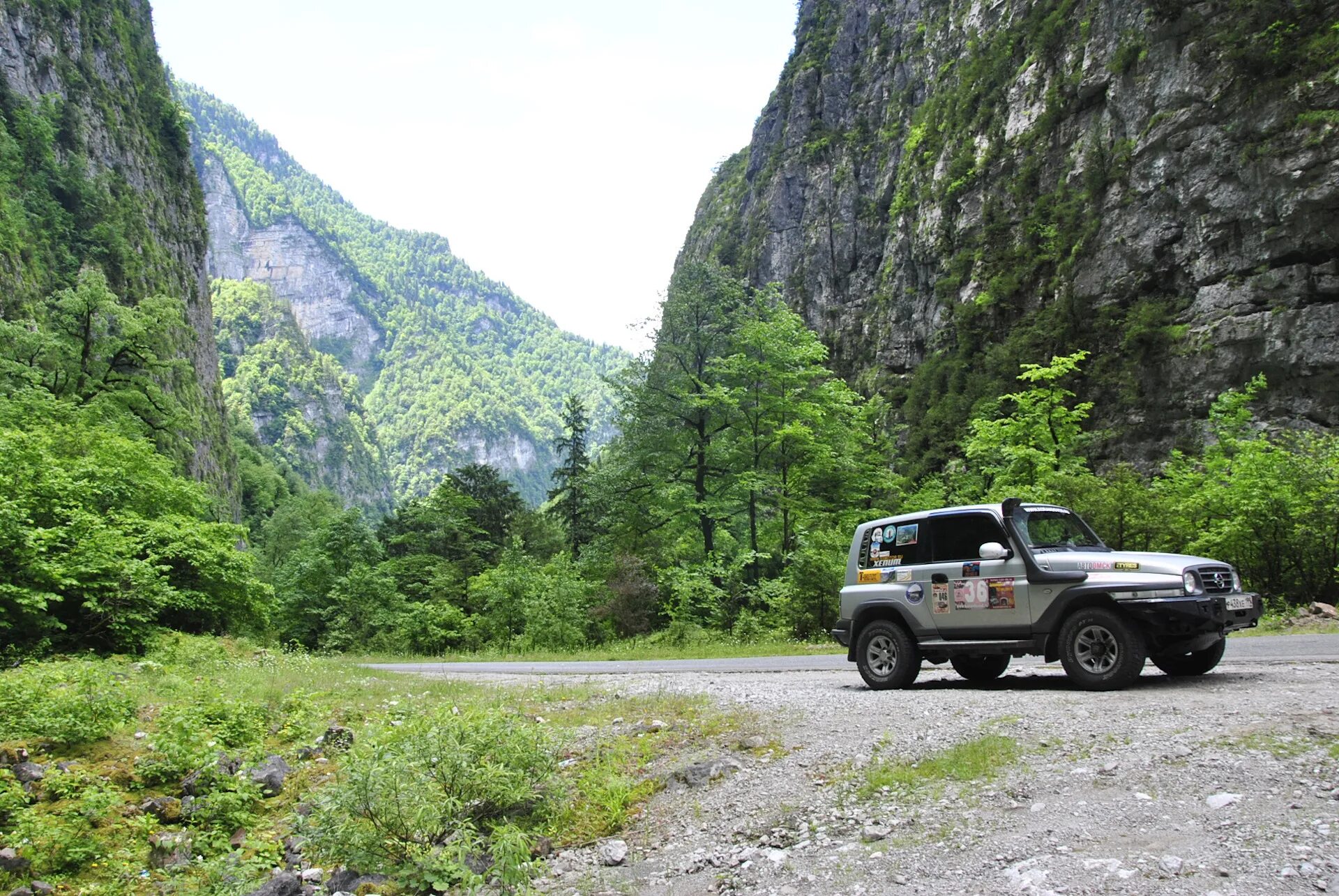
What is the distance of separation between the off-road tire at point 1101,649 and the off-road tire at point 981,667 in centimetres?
175

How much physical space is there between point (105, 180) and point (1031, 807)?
75873 mm

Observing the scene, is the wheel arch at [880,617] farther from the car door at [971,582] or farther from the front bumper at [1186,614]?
the front bumper at [1186,614]

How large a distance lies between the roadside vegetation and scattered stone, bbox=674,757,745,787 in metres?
0.29

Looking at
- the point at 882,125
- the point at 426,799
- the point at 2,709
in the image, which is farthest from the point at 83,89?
the point at 426,799

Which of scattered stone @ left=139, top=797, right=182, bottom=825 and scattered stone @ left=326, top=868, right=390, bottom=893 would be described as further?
scattered stone @ left=139, top=797, right=182, bottom=825

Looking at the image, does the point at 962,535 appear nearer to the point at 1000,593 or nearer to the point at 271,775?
the point at 1000,593

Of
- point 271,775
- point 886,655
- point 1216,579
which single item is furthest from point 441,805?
point 1216,579

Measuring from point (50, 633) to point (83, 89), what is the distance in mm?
66743

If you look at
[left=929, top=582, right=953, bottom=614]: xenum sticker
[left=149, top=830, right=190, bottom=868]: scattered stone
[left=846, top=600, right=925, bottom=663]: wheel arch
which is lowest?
[left=149, top=830, right=190, bottom=868]: scattered stone

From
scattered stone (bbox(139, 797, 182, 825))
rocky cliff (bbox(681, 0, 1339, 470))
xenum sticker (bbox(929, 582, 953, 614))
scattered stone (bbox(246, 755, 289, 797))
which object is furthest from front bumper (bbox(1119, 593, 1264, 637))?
rocky cliff (bbox(681, 0, 1339, 470))

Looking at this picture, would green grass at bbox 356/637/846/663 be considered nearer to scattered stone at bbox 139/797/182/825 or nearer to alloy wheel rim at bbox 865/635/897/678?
alloy wheel rim at bbox 865/635/897/678

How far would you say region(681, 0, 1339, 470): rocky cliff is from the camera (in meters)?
28.0

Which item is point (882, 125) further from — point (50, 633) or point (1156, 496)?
point (50, 633)

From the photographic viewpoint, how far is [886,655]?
10180 mm
